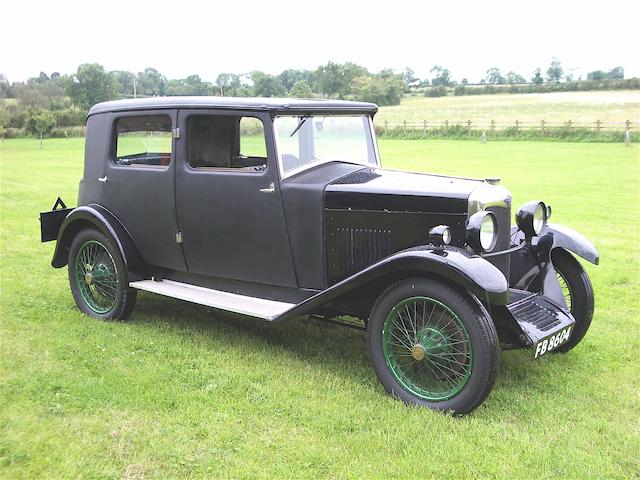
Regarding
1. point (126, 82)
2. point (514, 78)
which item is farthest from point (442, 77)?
point (126, 82)

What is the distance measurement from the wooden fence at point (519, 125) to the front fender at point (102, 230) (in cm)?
2974

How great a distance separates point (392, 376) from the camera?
3.91 metres

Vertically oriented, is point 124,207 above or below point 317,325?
above

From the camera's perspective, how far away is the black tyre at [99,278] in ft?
17.5

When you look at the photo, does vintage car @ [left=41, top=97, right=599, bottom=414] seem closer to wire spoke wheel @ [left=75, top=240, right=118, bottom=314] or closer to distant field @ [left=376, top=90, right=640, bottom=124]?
wire spoke wheel @ [left=75, top=240, right=118, bottom=314]

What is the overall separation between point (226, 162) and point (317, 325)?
5.53 feet

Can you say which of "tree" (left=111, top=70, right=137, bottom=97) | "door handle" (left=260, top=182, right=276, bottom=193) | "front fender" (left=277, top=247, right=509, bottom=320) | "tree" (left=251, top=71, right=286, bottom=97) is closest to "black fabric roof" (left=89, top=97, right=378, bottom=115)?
"door handle" (left=260, top=182, right=276, bottom=193)

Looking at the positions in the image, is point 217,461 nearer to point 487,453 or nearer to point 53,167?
point 487,453

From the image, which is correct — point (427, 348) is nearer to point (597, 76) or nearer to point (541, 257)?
point (541, 257)

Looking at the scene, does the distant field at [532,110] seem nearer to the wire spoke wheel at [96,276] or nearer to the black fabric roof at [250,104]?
the black fabric roof at [250,104]

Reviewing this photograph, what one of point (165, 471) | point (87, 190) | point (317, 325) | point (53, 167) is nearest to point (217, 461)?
point (165, 471)

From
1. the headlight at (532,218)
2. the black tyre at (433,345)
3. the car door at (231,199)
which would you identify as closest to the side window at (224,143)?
the car door at (231,199)

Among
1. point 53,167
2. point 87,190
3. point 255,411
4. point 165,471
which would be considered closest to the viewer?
point 165,471

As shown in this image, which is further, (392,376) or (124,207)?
(124,207)
